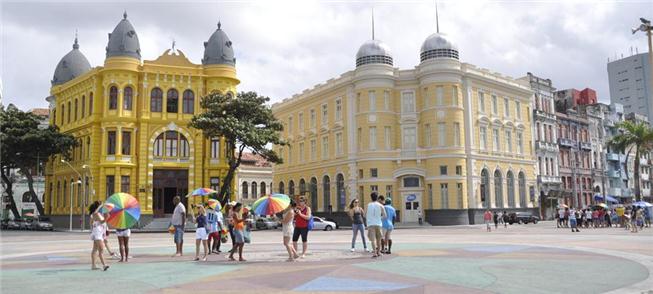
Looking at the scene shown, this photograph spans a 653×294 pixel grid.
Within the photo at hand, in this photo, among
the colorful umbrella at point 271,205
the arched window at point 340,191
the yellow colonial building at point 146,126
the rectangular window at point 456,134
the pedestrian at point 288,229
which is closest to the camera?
the pedestrian at point 288,229

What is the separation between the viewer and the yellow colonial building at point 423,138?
48.4 metres

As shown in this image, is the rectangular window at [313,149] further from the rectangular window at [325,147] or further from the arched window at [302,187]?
the arched window at [302,187]

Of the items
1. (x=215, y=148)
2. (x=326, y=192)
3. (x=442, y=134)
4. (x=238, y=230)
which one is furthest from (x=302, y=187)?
(x=238, y=230)

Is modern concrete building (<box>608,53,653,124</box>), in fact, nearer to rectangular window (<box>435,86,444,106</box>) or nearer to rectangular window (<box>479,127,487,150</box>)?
rectangular window (<box>479,127,487,150</box>)

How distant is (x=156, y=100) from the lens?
47906 millimetres

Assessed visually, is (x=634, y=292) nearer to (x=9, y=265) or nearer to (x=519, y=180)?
(x=9, y=265)

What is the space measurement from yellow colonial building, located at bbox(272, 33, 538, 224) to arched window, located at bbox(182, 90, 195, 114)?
13.4 m

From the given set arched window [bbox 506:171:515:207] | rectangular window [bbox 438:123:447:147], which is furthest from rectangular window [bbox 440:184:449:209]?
arched window [bbox 506:171:515:207]

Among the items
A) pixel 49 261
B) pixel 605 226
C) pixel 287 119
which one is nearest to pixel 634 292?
pixel 49 261

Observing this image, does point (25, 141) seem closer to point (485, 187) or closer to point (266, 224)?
point (266, 224)

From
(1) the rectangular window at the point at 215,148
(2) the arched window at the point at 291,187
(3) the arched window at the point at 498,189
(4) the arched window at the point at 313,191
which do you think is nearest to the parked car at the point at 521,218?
(3) the arched window at the point at 498,189

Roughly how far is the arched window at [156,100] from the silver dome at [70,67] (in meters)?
17.2

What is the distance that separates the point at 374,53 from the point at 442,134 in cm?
988

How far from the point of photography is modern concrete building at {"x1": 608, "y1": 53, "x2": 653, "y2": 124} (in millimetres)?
109750
